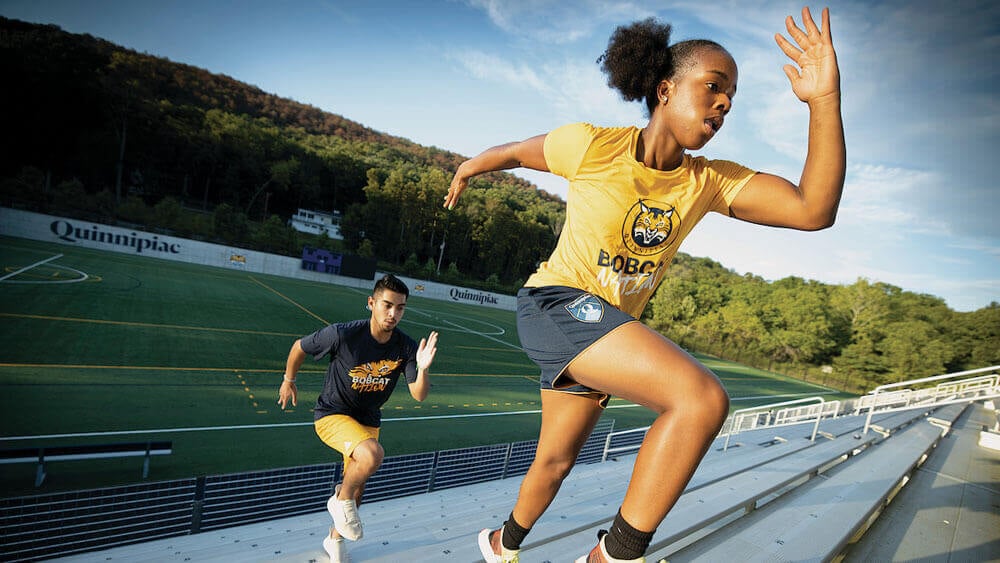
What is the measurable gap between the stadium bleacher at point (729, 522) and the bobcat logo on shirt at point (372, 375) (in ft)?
3.37

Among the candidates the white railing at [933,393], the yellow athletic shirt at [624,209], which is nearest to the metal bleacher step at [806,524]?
the yellow athletic shirt at [624,209]

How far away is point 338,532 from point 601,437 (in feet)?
24.5

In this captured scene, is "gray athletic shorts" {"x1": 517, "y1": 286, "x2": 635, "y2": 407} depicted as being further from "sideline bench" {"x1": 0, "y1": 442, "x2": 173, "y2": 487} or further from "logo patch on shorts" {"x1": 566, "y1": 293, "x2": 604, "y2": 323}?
"sideline bench" {"x1": 0, "y1": 442, "x2": 173, "y2": 487}

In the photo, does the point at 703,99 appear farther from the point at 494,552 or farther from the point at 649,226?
the point at 494,552

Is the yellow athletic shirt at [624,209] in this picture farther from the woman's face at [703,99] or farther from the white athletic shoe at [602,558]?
the white athletic shoe at [602,558]

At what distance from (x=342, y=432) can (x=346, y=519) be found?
0.65 metres

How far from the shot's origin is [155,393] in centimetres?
972

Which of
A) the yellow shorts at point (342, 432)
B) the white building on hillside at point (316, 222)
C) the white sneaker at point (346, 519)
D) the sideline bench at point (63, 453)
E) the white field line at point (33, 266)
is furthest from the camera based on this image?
the white building on hillside at point (316, 222)

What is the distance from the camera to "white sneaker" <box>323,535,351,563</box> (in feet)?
8.25

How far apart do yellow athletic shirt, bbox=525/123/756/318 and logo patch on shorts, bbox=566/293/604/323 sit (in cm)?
11

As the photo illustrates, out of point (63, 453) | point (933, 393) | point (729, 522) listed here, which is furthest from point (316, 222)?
point (729, 522)

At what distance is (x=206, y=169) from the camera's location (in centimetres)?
5494

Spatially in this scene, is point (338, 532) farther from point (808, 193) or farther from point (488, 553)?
point (808, 193)

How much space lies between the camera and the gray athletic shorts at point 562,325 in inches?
54.8
